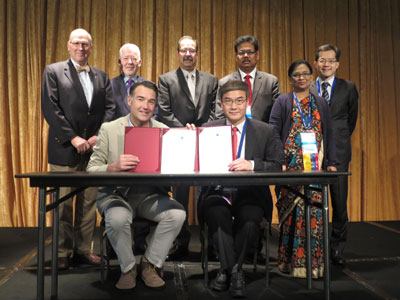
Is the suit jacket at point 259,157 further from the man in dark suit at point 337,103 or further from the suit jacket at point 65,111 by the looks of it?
the suit jacket at point 65,111

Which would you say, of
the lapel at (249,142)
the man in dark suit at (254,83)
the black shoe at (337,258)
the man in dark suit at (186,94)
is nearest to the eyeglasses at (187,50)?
the man in dark suit at (186,94)

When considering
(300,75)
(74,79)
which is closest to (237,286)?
(300,75)

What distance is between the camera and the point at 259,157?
8.93 ft

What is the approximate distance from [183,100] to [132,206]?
1.33 meters

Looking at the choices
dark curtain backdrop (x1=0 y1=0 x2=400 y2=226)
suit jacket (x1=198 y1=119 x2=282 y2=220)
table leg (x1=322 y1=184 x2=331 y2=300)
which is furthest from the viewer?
dark curtain backdrop (x1=0 y1=0 x2=400 y2=226)

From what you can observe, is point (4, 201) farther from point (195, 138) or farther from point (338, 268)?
point (338, 268)

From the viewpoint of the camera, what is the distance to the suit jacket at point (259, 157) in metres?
2.67

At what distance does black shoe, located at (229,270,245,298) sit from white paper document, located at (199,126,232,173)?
69 cm

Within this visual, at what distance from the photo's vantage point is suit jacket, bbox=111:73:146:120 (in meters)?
3.68

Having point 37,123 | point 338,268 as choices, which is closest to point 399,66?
point 338,268

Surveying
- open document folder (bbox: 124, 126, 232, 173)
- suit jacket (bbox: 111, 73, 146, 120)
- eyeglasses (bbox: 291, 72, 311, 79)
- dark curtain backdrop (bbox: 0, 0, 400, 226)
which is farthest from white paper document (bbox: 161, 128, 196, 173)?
dark curtain backdrop (bbox: 0, 0, 400, 226)

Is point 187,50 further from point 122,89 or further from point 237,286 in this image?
point 237,286

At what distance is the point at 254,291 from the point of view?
256cm

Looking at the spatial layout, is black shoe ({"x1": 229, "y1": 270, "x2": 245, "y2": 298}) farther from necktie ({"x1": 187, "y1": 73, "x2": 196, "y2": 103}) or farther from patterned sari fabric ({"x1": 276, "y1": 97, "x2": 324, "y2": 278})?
necktie ({"x1": 187, "y1": 73, "x2": 196, "y2": 103})
